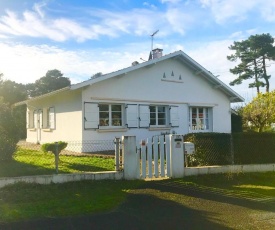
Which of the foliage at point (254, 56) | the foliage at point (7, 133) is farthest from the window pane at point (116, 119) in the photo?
the foliage at point (254, 56)

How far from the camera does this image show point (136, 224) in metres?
4.92

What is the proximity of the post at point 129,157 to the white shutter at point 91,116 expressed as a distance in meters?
6.83

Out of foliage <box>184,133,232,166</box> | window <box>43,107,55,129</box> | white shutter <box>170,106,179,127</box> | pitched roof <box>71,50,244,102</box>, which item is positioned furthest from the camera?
window <box>43,107,55,129</box>

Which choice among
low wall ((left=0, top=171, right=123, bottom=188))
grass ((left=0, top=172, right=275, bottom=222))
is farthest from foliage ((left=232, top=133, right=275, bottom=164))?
low wall ((left=0, top=171, right=123, bottom=188))

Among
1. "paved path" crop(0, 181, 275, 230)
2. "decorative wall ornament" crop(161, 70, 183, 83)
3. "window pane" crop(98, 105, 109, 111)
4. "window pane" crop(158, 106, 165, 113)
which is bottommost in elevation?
"paved path" crop(0, 181, 275, 230)

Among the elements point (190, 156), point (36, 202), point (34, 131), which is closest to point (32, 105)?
point (34, 131)

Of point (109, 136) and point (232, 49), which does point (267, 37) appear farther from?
point (109, 136)

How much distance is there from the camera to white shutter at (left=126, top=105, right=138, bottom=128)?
16109mm

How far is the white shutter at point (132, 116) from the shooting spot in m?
16.1

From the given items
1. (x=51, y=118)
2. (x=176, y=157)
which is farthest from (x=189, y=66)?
(x=176, y=157)

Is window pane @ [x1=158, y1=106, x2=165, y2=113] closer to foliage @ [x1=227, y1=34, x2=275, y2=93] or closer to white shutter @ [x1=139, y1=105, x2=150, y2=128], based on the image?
white shutter @ [x1=139, y1=105, x2=150, y2=128]

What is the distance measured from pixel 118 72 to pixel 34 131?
9.34 meters

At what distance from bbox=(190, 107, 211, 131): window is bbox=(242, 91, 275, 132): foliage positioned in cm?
266

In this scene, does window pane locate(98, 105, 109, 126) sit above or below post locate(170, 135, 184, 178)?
above
